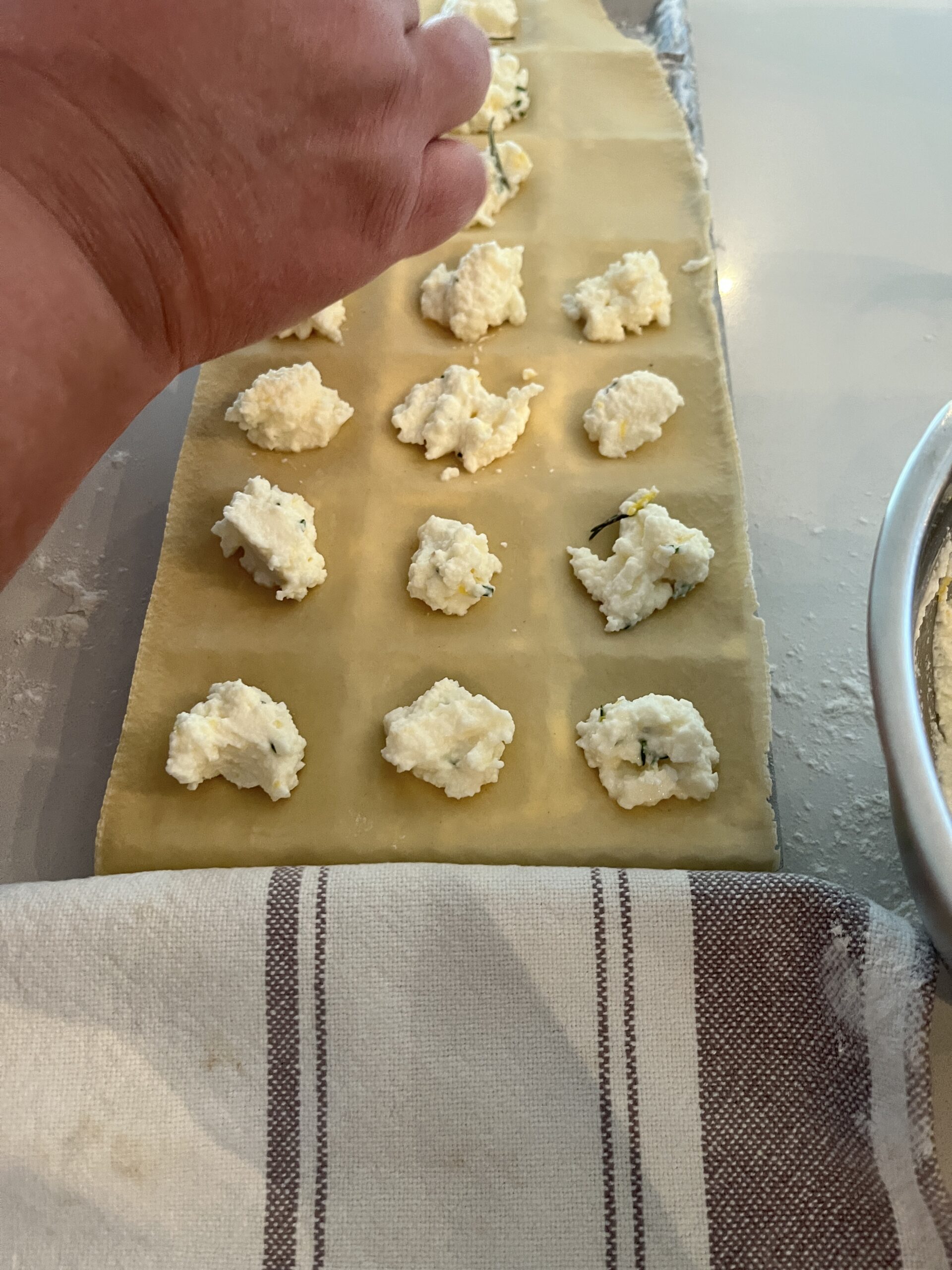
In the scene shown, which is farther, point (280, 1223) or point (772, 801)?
point (772, 801)

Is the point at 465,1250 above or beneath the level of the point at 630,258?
beneath

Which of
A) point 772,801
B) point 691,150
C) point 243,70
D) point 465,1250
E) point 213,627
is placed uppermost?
point 691,150

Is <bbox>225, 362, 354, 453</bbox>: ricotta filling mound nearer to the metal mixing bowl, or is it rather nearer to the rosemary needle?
the rosemary needle

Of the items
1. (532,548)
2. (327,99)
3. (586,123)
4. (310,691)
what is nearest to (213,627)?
(310,691)

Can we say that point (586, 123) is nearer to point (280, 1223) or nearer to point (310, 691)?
point (310, 691)

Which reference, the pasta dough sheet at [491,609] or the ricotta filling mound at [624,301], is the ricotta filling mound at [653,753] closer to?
the pasta dough sheet at [491,609]

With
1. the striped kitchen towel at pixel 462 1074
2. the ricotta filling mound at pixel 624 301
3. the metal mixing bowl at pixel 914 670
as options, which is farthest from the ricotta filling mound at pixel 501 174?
the striped kitchen towel at pixel 462 1074
